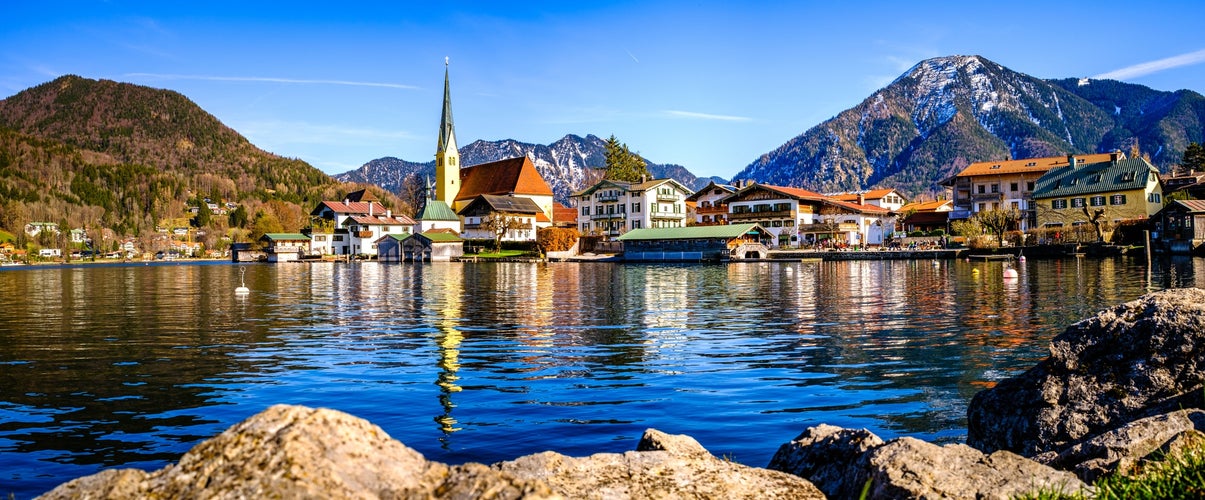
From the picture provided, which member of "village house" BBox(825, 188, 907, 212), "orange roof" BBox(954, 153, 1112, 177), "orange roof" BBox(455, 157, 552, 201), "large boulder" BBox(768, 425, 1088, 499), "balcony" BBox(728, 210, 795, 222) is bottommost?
"large boulder" BBox(768, 425, 1088, 499)

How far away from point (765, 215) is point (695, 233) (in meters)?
16.5

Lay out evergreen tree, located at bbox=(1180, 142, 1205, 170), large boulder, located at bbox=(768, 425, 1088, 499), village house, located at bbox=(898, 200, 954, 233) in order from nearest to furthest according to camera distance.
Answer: large boulder, located at bbox=(768, 425, 1088, 499), evergreen tree, located at bbox=(1180, 142, 1205, 170), village house, located at bbox=(898, 200, 954, 233)

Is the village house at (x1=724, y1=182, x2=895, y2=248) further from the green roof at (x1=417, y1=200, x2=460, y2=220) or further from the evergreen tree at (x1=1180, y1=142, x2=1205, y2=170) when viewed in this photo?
the green roof at (x1=417, y1=200, x2=460, y2=220)

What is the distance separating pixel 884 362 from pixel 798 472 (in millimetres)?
12102

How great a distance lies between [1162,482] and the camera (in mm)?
5000

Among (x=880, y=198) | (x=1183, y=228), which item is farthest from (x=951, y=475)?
(x=880, y=198)

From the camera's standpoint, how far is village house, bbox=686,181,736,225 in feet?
414

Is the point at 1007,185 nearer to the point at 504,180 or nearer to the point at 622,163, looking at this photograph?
the point at 622,163

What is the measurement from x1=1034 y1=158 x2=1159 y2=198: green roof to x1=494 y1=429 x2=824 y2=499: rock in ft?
341

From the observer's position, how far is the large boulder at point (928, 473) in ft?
18.0

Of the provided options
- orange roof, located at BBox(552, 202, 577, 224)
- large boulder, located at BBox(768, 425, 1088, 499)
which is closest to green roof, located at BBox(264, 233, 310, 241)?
orange roof, located at BBox(552, 202, 577, 224)

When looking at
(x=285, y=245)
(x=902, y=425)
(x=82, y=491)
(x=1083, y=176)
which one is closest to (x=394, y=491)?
(x=82, y=491)

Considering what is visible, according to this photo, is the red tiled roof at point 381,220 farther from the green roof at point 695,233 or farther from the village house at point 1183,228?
the village house at point 1183,228

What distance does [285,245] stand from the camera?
142 meters
